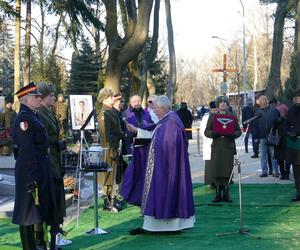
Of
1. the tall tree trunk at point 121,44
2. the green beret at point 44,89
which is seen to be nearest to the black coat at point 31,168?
the green beret at point 44,89

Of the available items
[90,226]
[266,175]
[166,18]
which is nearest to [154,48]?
[166,18]

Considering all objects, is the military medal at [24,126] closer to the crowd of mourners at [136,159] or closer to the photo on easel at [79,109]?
the crowd of mourners at [136,159]

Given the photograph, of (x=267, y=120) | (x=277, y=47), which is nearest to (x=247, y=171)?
(x=267, y=120)

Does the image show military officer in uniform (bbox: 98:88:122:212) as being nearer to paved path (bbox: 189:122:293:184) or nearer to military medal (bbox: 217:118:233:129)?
military medal (bbox: 217:118:233:129)

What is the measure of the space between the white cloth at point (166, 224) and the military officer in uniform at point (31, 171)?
2.18 metres

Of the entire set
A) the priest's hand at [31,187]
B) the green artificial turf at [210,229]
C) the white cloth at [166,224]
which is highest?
the priest's hand at [31,187]

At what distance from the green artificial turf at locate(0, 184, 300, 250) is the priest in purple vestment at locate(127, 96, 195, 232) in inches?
8.9

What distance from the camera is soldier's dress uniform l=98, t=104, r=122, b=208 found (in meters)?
10.8

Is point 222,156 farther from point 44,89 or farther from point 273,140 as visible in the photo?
point 44,89

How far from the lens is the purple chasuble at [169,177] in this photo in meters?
8.81

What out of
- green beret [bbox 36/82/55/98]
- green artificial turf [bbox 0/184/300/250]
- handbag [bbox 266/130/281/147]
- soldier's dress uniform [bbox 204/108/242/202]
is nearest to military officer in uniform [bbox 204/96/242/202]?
soldier's dress uniform [bbox 204/108/242/202]

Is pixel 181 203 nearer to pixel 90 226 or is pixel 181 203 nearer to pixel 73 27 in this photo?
pixel 90 226

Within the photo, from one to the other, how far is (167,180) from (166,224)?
2.09 feet

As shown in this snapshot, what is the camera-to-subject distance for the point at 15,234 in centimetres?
941
